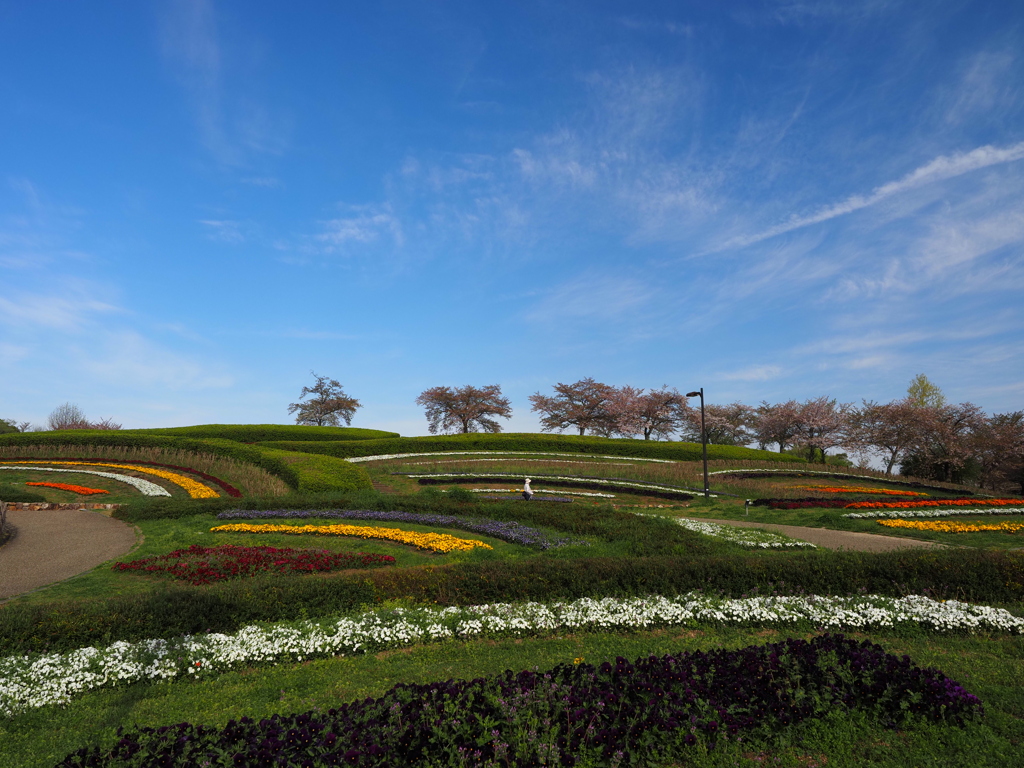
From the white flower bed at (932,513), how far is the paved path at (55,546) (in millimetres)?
19527

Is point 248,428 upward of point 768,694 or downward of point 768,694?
upward

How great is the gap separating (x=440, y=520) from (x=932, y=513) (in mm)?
15015

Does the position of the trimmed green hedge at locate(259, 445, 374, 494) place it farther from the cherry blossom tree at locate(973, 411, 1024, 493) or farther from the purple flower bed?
the cherry blossom tree at locate(973, 411, 1024, 493)

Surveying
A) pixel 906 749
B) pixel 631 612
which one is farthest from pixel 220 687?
pixel 906 749

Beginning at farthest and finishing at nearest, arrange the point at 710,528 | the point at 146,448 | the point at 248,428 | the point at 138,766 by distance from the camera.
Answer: the point at 248,428
the point at 146,448
the point at 710,528
the point at 138,766

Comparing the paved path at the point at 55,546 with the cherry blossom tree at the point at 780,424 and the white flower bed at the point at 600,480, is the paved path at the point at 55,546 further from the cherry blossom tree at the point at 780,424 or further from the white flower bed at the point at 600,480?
the cherry blossom tree at the point at 780,424

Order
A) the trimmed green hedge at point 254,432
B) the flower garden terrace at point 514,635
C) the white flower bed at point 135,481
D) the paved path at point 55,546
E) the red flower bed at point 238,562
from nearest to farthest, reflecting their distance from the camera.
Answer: the flower garden terrace at point 514,635 → the red flower bed at point 238,562 → the paved path at point 55,546 → the white flower bed at point 135,481 → the trimmed green hedge at point 254,432

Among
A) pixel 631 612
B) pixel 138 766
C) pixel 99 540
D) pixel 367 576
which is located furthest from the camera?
pixel 99 540

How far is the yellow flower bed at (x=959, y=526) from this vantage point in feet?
47.3

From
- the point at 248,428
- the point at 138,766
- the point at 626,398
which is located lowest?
the point at 138,766

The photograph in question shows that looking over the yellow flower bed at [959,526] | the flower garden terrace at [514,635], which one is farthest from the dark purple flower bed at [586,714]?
the yellow flower bed at [959,526]

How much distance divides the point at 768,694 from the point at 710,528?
32.4 ft

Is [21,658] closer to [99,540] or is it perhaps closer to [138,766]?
[138,766]

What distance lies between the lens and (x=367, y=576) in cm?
862
